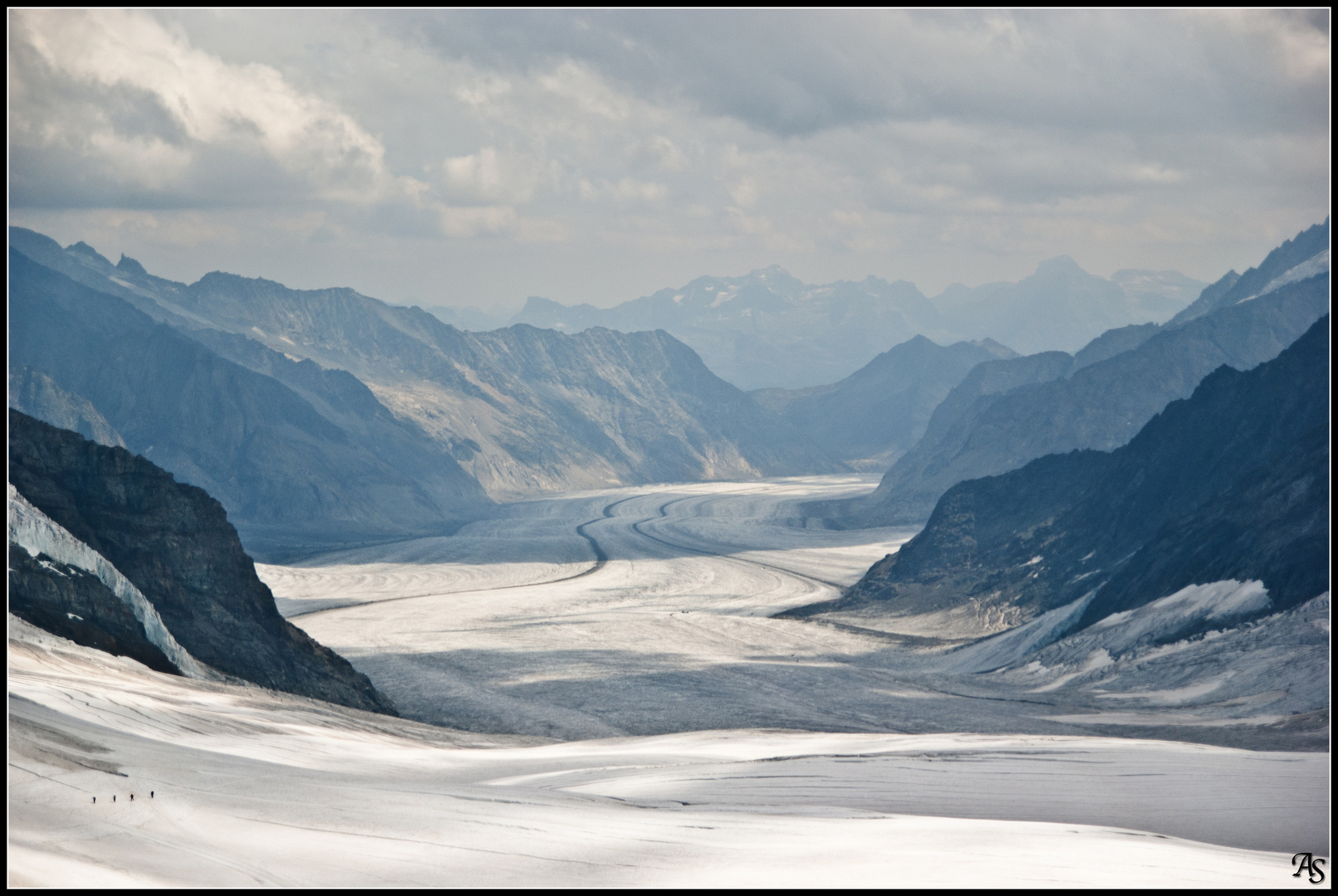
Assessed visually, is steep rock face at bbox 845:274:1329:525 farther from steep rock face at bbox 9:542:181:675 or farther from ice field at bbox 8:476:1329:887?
steep rock face at bbox 9:542:181:675

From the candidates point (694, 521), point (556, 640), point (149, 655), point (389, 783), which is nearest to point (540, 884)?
point (389, 783)

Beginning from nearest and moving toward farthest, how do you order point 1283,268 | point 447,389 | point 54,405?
point 54,405 < point 1283,268 < point 447,389

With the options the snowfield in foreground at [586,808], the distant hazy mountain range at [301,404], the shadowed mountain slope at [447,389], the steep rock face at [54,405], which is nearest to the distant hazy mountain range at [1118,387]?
the shadowed mountain slope at [447,389]

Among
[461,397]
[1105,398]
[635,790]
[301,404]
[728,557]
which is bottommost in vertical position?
[728,557]

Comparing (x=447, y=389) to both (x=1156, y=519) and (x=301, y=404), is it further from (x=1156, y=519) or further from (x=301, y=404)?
(x=1156, y=519)

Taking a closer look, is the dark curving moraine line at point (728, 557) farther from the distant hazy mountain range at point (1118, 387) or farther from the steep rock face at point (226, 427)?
the steep rock face at point (226, 427)

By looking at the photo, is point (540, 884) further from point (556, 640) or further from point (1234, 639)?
point (556, 640)

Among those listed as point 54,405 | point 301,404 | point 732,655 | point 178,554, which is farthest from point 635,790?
point 301,404
